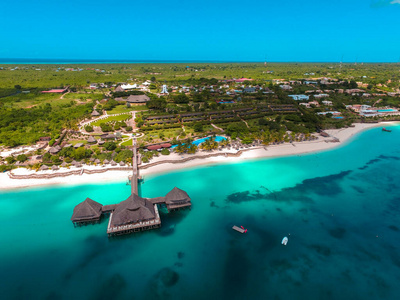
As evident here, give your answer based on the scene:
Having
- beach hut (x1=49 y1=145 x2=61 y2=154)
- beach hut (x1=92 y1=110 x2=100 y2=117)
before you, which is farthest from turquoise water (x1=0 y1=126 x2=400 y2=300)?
beach hut (x1=92 y1=110 x2=100 y2=117)

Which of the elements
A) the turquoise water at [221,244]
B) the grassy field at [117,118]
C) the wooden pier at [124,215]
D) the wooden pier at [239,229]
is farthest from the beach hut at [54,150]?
the wooden pier at [239,229]

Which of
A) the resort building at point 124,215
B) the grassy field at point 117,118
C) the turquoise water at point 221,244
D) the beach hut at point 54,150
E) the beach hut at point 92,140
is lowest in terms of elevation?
the turquoise water at point 221,244

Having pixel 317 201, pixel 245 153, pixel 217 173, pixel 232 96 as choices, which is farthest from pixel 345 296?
pixel 232 96

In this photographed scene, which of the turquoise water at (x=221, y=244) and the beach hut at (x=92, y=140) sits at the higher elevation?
the beach hut at (x=92, y=140)

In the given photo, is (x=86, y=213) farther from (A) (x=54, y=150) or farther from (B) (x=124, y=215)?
(A) (x=54, y=150)

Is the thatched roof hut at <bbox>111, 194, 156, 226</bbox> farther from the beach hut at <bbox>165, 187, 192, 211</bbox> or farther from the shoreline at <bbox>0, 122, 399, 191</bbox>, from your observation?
the shoreline at <bbox>0, 122, 399, 191</bbox>

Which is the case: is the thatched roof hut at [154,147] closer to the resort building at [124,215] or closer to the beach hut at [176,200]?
the beach hut at [176,200]
